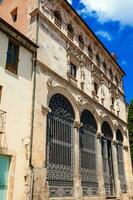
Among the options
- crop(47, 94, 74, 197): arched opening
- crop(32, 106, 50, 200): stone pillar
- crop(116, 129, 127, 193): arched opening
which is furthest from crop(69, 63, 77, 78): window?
crop(116, 129, 127, 193): arched opening

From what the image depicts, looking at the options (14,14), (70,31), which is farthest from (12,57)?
(70,31)

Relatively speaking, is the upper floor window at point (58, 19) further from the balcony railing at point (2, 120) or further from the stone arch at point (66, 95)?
the balcony railing at point (2, 120)

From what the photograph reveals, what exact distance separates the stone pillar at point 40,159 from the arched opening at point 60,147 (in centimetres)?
62

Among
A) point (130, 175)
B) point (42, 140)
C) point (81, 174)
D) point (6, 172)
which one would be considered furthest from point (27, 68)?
point (130, 175)

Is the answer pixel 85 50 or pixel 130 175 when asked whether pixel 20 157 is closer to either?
pixel 85 50

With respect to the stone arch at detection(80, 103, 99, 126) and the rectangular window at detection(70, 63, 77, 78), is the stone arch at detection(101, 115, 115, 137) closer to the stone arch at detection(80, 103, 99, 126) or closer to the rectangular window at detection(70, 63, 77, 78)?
the stone arch at detection(80, 103, 99, 126)

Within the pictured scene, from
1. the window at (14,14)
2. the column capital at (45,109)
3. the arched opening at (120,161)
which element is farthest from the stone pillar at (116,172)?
the window at (14,14)

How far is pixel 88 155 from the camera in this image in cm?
1519

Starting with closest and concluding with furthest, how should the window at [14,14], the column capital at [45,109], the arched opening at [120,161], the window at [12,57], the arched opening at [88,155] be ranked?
the window at [12,57]
the column capital at [45,109]
the arched opening at [88,155]
the window at [14,14]
the arched opening at [120,161]

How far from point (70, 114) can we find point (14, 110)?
4646 mm

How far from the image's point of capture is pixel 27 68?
1201 cm

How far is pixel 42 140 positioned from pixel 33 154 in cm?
95

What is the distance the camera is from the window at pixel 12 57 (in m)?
11.1

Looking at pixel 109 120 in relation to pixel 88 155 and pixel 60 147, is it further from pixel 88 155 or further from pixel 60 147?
pixel 60 147
